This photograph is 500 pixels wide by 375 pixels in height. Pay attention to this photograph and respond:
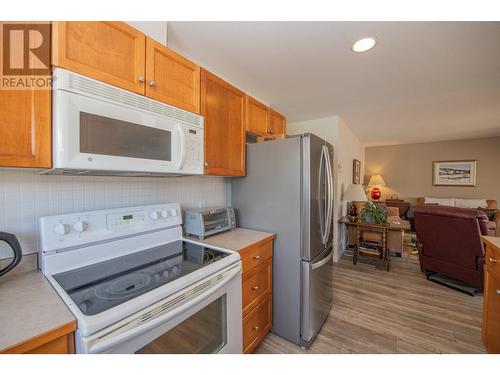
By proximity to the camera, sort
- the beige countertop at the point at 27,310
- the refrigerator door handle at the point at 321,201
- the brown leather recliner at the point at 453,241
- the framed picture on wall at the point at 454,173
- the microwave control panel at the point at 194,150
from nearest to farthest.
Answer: the beige countertop at the point at 27,310 < the microwave control panel at the point at 194,150 < the refrigerator door handle at the point at 321,201 < the brown leather recliner at the point at 453,241 < the framed picture on wall at the point at 454,173

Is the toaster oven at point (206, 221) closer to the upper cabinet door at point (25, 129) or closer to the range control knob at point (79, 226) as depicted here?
the range control knob at point (79, 226)

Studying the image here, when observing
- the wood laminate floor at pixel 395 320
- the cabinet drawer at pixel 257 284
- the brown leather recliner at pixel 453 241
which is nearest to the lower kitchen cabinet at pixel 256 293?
the cabinet drawer at pixel 257 284

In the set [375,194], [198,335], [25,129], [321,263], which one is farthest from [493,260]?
[375,194]

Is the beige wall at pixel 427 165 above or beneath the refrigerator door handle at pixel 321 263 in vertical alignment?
above

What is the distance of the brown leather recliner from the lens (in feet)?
7.23

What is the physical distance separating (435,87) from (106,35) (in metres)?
3.07

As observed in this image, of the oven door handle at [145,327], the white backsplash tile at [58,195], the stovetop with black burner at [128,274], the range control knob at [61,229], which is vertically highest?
the white backsplash tile at [58,195]

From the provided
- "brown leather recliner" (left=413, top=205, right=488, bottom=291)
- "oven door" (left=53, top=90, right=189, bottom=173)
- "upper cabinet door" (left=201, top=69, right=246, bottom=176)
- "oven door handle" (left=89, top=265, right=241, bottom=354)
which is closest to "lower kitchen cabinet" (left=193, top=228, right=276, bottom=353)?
"oven door handle" (left=89, top=265, right=241, bottom=354)

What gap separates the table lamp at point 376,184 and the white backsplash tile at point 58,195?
228 inches

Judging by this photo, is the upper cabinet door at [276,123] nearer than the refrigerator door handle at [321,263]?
No

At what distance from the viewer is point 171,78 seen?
1227 millimetres

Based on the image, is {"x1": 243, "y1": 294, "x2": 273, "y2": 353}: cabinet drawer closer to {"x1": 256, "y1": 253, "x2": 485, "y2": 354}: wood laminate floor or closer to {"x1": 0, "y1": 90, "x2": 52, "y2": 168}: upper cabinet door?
{"x1": 256, "y1": 253, "x2": 485, "y2": 354}: wood laminate floor

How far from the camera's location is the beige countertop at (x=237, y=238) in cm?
140
